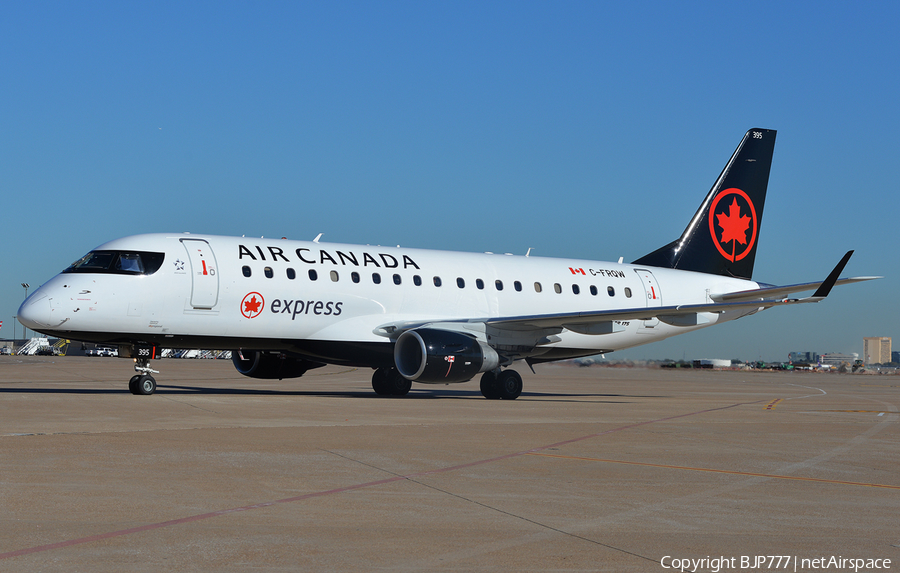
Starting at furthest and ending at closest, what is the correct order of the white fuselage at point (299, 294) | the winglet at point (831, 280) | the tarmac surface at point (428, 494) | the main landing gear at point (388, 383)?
the main landing gear at point (388, 383), the winglet at point (831, 280), the white fuselage at point (299, 294), the tarmac surface at point (428, 494)

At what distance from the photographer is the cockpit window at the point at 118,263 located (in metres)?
21.6

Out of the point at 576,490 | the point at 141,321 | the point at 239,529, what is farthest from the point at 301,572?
the point at 141,321

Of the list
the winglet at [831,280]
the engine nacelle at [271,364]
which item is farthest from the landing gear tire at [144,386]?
the winglet at [831,280]

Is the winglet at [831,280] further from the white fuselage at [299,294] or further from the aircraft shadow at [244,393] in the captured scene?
the white fuselage at [299,294]

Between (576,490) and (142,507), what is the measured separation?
3938mm

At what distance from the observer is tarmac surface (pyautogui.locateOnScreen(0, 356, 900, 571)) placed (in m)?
5.96

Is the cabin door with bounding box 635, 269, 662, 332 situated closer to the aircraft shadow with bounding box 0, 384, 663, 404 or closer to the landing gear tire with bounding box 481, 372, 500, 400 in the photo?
the aircraft shadow with bounding box 0, 384, 663, 404

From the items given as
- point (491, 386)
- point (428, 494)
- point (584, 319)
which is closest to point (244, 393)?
point (491, 386)

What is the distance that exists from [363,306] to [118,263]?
20.8 ft

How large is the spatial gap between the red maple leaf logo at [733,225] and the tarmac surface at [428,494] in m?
17.6

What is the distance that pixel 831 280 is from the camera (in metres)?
23.4

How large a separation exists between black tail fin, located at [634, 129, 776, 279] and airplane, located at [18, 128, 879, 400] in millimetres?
1584

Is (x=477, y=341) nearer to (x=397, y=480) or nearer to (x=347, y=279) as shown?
(x=347, y=279)

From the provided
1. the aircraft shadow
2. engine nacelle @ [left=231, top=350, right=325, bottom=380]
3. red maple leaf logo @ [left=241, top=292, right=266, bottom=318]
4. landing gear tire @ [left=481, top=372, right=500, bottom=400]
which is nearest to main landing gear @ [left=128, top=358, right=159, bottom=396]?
the aircraft shadow
